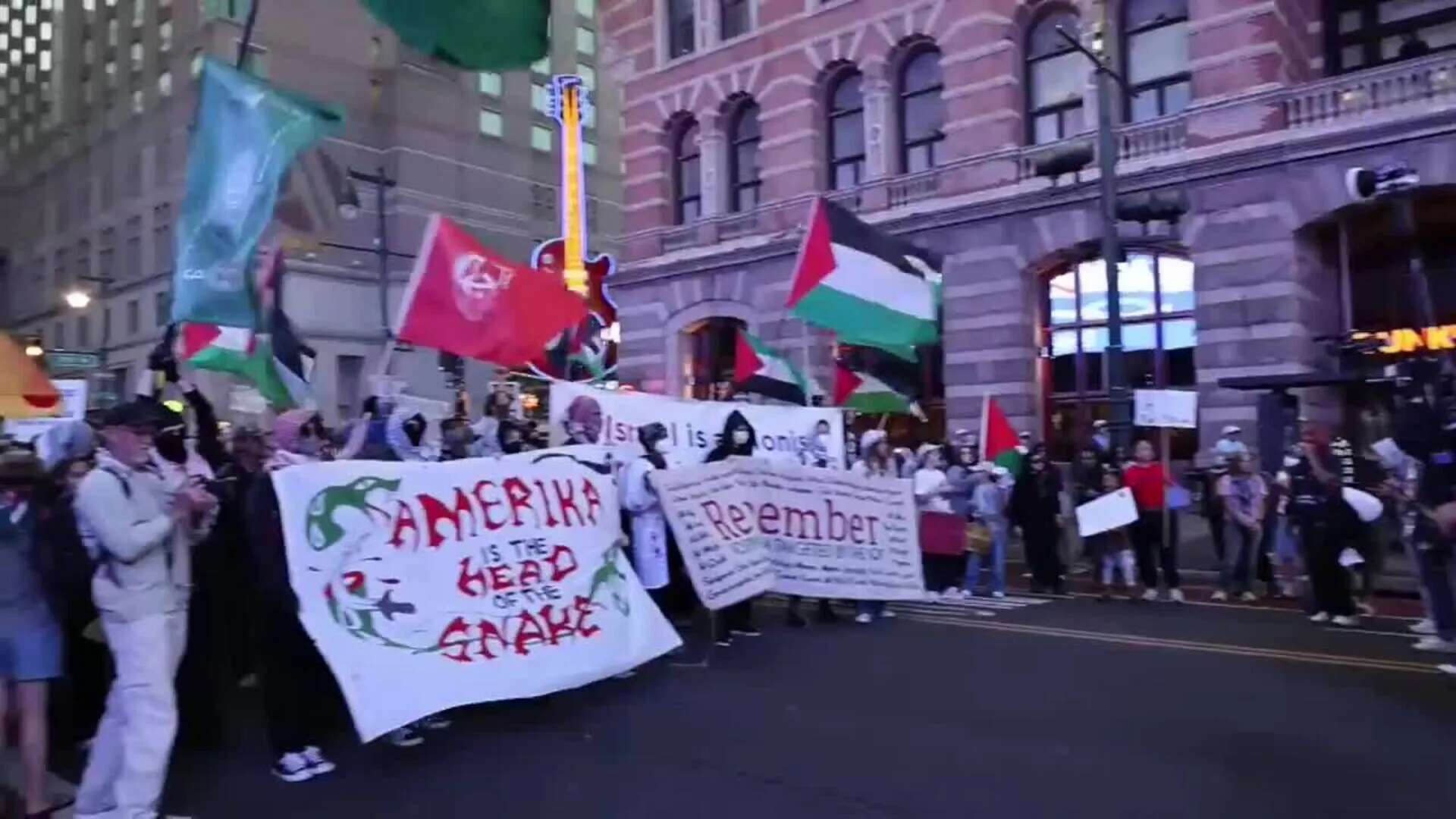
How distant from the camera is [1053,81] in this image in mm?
21438

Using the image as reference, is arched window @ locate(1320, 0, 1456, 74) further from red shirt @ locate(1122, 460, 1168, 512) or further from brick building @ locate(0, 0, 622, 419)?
brick building @ locate(0, 0, 622, 419)

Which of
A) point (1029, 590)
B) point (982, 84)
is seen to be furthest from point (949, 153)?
point (1029, 590)

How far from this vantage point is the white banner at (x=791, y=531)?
345 inches

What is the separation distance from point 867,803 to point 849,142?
67.8 feet

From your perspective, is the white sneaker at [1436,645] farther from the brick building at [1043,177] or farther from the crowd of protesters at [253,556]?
the brick building at [1043,177]

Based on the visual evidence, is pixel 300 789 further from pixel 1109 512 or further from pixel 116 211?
pixel 116 211

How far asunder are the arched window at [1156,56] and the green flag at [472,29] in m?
14.1

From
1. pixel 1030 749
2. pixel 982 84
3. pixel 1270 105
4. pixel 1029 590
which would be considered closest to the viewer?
pixel 1030 749

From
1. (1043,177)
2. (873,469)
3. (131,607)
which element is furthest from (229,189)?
(1043,177)

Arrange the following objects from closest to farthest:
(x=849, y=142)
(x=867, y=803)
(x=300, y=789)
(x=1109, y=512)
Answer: (x=867, y=803)
(x=300, y=789)
(x=1109, y=512)
(x=849, y=142)

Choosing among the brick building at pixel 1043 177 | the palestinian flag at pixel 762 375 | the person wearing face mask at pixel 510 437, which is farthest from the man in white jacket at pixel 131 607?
the brick building at pixel 1043 177

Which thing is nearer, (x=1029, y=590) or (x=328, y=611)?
(x=328, y=611)

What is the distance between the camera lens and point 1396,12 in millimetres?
18656

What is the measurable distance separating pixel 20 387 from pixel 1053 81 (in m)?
18.0
